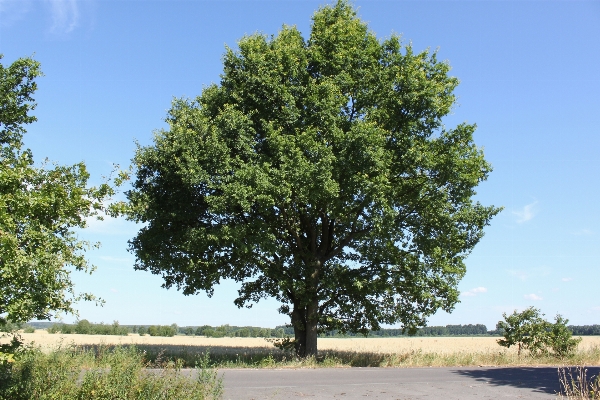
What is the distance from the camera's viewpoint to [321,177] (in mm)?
18812

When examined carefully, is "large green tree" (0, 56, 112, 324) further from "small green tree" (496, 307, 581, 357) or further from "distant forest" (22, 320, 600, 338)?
"small green tree" (496, 307, 581, 357)

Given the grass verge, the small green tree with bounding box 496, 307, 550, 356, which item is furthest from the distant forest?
the grass verge

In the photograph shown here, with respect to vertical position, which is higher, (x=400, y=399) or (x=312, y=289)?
(x=312, y=289)

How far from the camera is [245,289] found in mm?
25141

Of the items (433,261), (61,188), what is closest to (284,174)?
(433,261)

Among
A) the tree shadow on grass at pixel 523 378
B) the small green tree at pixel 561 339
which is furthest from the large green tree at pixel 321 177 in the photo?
the small green tree at pixel 561 339

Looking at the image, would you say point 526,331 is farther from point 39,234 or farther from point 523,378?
point 39,234

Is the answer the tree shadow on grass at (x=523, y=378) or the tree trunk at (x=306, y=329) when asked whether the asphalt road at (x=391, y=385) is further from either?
the tree trunk at (x=306, y=329)

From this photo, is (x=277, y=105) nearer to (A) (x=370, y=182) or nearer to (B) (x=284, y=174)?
(B) (x=284, y=174)

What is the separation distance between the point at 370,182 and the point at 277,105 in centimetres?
564

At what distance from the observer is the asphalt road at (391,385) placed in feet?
42.2

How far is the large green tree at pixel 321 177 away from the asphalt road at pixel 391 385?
4362 millimetres

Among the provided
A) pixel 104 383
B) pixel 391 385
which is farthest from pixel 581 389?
pixel 104 383

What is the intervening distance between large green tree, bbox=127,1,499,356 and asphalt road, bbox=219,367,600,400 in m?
4.36
